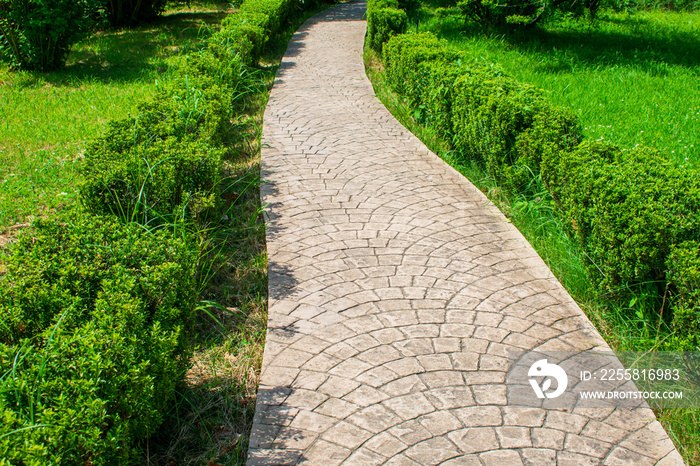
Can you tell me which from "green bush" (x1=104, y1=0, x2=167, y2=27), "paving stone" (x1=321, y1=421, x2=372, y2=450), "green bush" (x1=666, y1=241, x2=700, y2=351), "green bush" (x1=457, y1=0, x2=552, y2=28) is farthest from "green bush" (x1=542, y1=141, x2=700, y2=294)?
"green bush" (x1=104, y1=0, x2=167, y2=27)

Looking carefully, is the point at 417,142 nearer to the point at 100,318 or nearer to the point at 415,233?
the point at 415,233

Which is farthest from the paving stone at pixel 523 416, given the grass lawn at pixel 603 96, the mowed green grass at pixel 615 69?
the mowed green grass at pixel 615 69

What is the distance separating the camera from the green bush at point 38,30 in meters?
10.6

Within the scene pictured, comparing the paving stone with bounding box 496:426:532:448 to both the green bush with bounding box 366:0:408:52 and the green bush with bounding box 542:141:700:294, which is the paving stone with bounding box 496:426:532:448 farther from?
the green bush with bounding box 366:0:408:52

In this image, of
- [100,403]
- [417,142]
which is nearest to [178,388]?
[100,403]

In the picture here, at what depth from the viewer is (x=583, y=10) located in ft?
41.7

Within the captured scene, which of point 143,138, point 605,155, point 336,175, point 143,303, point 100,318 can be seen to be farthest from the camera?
point 336,175

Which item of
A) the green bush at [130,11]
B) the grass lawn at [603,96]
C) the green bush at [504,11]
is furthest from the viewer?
the green bush at [130,11]

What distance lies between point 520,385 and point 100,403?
2528 millimetres

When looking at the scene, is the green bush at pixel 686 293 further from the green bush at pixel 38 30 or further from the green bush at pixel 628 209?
the green bush at pixel 38 30

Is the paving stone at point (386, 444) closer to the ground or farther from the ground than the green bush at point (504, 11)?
closer to the ground

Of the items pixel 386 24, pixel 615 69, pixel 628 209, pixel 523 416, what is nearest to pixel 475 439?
pixel 523 416

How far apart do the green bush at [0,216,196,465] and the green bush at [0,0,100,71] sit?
9.36 meters

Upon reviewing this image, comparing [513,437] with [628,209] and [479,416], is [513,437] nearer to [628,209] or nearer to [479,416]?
[479,416]
